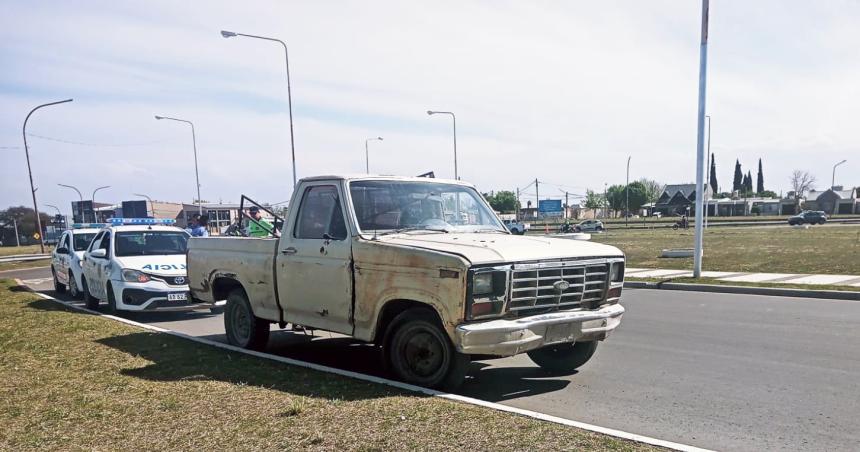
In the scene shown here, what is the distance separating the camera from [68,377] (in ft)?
20.8

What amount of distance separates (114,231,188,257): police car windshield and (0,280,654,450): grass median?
Result: 17.0 feet

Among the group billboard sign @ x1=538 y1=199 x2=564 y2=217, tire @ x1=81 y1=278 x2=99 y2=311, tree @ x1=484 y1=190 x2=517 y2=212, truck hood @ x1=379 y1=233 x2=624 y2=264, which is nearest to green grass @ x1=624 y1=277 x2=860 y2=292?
truck hood @ x1=379 y1=233 x2=624 y2=264

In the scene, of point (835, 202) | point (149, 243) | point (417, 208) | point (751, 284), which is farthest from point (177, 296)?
point (835, 202)

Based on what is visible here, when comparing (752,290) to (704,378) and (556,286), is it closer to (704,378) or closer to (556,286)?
(704,378)

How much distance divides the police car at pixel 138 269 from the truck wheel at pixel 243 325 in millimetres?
2417

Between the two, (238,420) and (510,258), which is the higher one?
(510,258)

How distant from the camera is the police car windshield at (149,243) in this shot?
1248 cm

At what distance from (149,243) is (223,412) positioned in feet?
29.0

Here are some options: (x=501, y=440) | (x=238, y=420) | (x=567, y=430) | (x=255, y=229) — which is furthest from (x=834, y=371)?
(x=255, y=229)

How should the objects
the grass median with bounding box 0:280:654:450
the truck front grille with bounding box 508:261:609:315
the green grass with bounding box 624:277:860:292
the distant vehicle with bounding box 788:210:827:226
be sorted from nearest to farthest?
the grass median with bounding box 0:280:654:450
the truck front grille with bounding box 508:261:609:315
the green grass with bounding box 624:277:860:292
the distant vehicle with bounding box 788:210:827:226

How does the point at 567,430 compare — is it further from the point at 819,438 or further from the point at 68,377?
the point at 68,377

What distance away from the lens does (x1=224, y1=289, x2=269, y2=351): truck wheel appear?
7.87 metres

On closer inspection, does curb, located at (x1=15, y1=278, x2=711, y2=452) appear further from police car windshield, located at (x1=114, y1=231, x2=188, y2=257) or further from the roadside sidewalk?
the roadside sidewalk

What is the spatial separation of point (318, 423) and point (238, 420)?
24.7 inches
